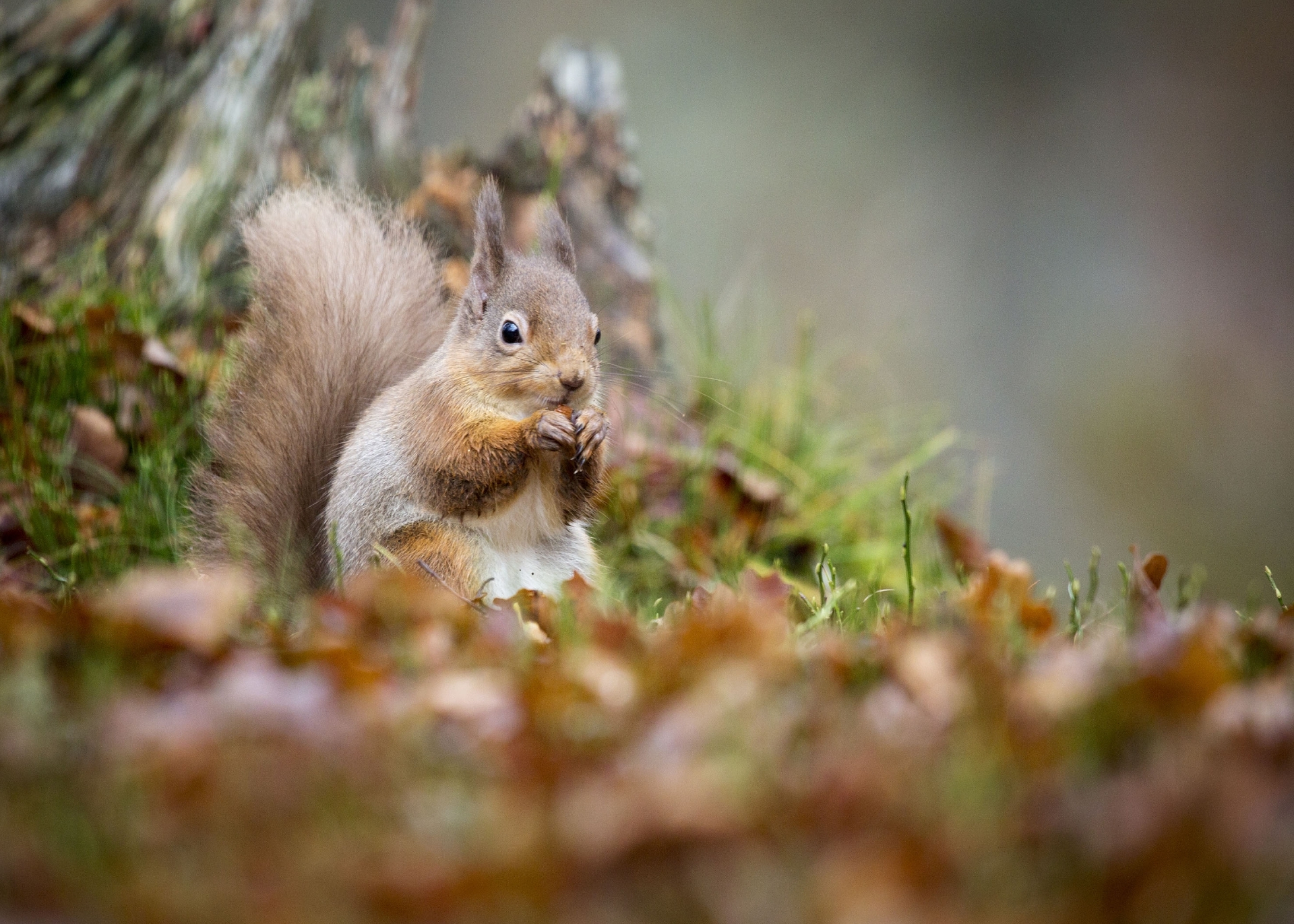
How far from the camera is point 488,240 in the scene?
173 centimetres

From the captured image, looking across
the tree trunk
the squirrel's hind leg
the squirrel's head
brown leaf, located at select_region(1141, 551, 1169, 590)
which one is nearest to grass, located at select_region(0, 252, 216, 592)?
the tree trunk

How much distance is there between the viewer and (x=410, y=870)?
2.03 feet

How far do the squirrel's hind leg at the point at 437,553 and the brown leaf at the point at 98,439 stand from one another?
856 mm

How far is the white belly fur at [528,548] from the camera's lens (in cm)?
164

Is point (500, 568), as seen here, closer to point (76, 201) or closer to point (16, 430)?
point (16, 430)

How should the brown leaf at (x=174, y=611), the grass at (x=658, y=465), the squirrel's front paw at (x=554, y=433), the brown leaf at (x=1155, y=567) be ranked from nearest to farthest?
the brown leaf at (x=174, y=611), the brown leaf at (x=1155, y=567), the squirrel's front paw at (x=554, y=433), the grass at (x=658, y=465)

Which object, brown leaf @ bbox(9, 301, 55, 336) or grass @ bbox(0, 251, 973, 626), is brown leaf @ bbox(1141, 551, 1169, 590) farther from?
brown leaf @ bbox(9, 301, 55, 336)

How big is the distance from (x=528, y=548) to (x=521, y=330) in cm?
33

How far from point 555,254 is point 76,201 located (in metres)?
1.40

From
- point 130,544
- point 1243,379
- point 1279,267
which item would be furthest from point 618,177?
point 1279,267

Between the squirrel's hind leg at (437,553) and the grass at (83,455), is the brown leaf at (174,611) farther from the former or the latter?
the grass at (83,455)

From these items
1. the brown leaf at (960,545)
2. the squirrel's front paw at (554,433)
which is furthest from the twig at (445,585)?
the brown leaf at (960,545)

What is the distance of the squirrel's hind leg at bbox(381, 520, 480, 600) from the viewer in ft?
5.15

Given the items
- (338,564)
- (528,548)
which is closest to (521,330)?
(528,548)
